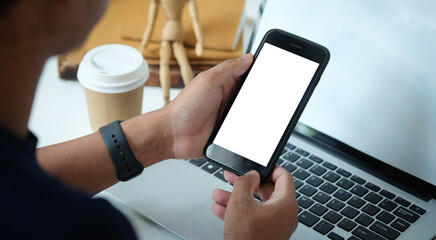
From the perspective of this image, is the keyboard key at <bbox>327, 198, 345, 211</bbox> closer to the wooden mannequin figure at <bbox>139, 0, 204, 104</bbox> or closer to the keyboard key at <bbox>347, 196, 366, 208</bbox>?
the keyboard key at <bbox>347, 196, 366, 208</bbox>

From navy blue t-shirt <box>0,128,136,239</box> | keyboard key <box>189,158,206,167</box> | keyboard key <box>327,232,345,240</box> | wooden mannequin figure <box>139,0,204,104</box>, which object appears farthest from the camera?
wooden mannequin figure <box>139,0,204,104</box>

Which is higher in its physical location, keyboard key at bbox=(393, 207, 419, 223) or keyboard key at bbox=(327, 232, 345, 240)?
keyboard key at bbox=(393, 207, 419, 223)

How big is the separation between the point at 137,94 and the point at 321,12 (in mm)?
294

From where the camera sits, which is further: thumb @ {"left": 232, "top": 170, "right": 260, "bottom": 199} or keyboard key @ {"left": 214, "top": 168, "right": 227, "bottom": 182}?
keyboard key @ {"left": 214, "top": 168, "right": 227, "bottom": 182}

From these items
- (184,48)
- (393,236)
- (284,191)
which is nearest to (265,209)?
(284,191)

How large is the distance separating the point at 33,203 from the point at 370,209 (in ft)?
1.62

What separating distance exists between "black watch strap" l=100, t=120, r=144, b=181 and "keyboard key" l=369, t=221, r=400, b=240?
311 millimetres

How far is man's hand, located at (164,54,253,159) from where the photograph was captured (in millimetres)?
709

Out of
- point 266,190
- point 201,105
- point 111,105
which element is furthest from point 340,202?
point 111,105

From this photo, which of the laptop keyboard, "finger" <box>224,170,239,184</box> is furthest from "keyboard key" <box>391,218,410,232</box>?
"finger" <box>224,170,239,184</box>

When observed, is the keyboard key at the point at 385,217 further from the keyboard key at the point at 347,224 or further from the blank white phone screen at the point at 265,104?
the blank white phone screen at the point at 265,104

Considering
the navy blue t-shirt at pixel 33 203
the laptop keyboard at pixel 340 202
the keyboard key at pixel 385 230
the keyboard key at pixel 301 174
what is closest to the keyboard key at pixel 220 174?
the laptop keyboard at pixel 340 202

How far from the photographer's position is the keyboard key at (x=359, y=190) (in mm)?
739

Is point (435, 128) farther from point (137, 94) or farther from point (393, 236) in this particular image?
point (137, 94)
